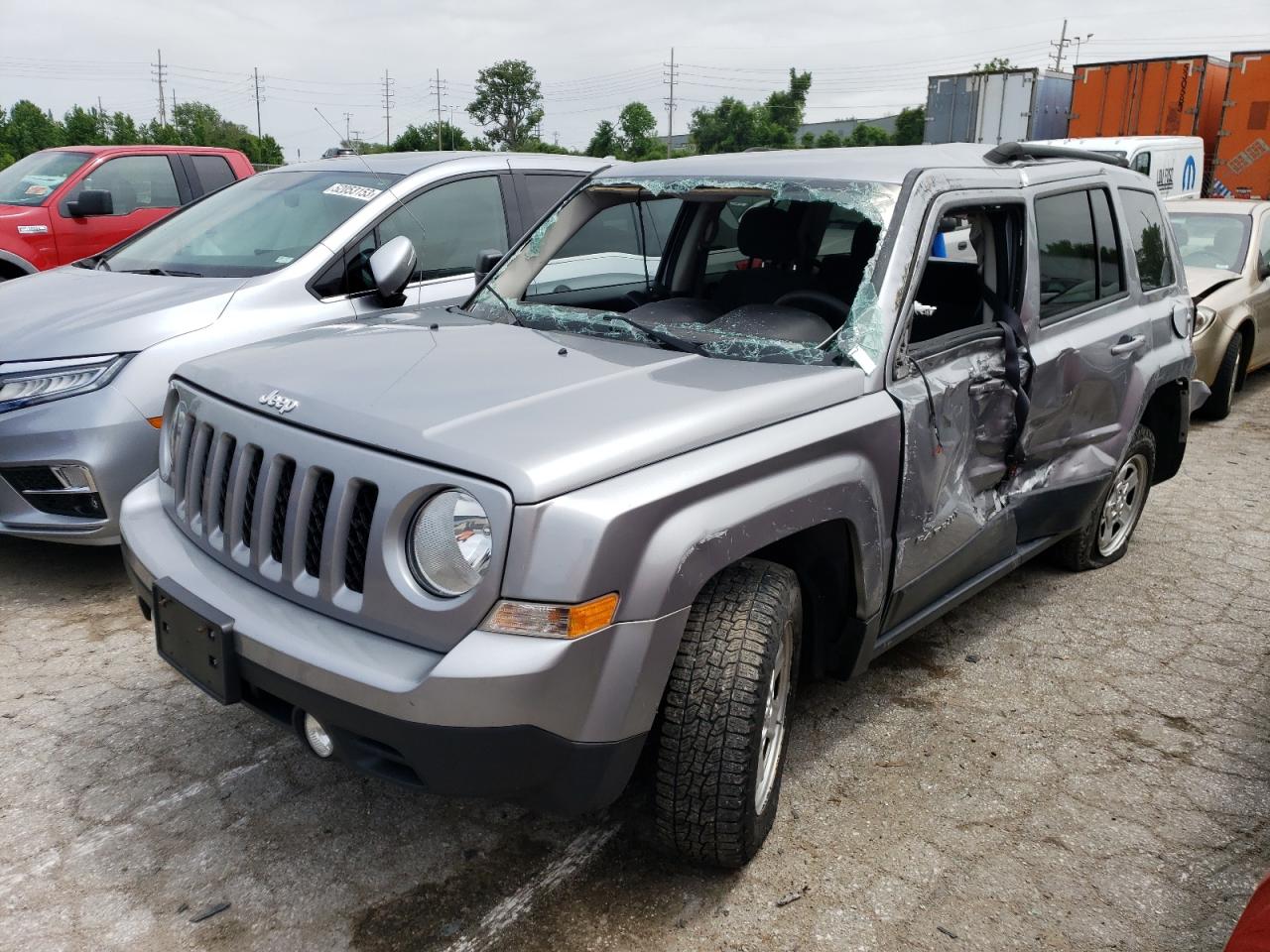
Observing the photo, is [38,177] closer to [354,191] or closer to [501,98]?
[354,191]

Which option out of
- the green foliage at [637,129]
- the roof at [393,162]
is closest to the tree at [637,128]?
the green foliage at [637,129]

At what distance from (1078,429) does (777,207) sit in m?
1.40

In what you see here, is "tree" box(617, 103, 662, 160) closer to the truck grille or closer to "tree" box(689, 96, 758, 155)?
"tree" box(689, 96, 758, 155)

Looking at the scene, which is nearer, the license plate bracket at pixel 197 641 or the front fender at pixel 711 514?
the front fender at pixel 711 514

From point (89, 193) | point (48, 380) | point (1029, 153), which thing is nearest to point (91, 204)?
point (89, 193)

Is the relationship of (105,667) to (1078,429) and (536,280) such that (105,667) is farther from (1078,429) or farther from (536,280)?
(1078,429)

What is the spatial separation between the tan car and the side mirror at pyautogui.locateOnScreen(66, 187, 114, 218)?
797 centimetres

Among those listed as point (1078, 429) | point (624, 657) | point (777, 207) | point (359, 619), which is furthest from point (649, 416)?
point (1078, 429)

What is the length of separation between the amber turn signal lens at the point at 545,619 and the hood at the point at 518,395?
219 millimetres

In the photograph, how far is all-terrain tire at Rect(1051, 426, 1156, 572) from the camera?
443cm

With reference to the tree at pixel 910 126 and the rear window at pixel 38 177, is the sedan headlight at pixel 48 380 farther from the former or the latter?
the tree at pixel 910 126

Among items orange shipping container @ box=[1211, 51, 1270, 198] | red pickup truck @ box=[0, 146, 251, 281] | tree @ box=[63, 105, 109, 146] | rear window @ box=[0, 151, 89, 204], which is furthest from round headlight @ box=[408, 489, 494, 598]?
tree @ box=[63, 105, 109, 146]

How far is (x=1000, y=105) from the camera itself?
18781 millimetres

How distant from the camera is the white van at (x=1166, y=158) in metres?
14.0
